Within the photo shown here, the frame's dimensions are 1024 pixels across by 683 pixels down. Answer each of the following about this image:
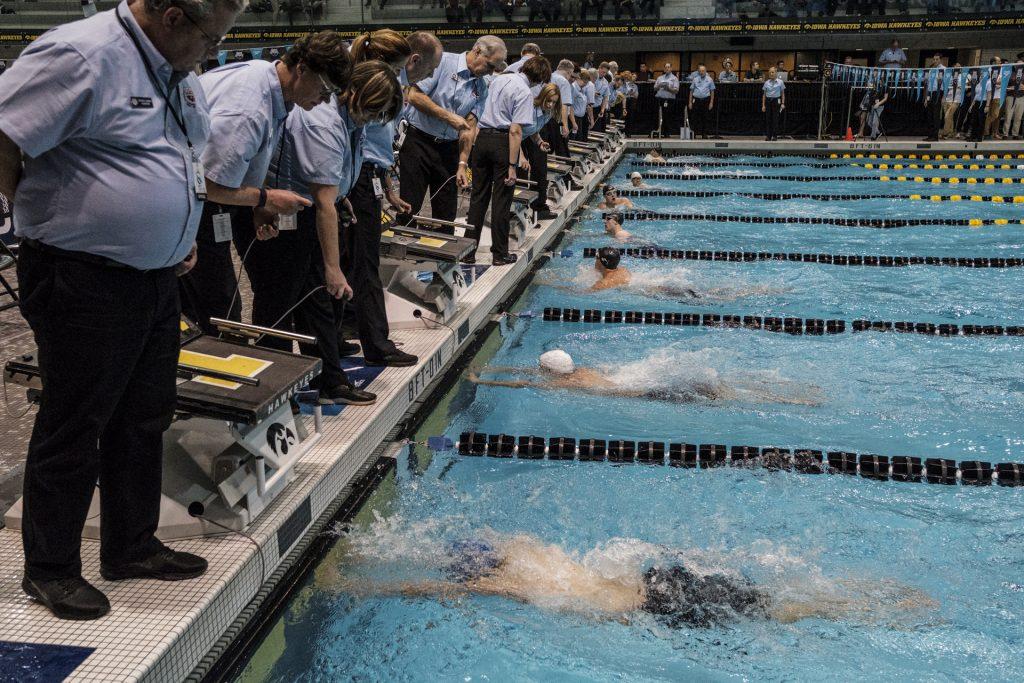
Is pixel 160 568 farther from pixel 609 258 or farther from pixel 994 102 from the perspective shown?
pixel 994 102

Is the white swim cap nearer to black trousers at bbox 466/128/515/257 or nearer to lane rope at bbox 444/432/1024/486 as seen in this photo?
lane rope at bbox 444/432/1024/486

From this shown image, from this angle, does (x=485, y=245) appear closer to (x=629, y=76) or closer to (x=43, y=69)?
(x=43, y=69)

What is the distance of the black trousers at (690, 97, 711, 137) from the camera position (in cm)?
1875

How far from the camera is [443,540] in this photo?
127 inches

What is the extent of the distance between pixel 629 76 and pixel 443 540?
53.4ft

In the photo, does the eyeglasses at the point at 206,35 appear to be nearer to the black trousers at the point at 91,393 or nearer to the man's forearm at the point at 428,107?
the black trousers at the point at 91,393

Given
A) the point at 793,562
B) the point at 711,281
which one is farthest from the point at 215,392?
the point at 711,281

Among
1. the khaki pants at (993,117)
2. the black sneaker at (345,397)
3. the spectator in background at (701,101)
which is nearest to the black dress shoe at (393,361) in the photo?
the black sneaker at (345,397)

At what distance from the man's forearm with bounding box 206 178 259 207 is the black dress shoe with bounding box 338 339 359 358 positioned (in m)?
1.64

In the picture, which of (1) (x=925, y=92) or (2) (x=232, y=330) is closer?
(2) (x=232, y=330)

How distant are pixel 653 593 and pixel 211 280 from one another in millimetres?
1772

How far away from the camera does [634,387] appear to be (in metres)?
4.83

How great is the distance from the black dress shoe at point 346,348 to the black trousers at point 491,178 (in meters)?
1.88

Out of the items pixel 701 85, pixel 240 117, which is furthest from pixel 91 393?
pixel 701 85
